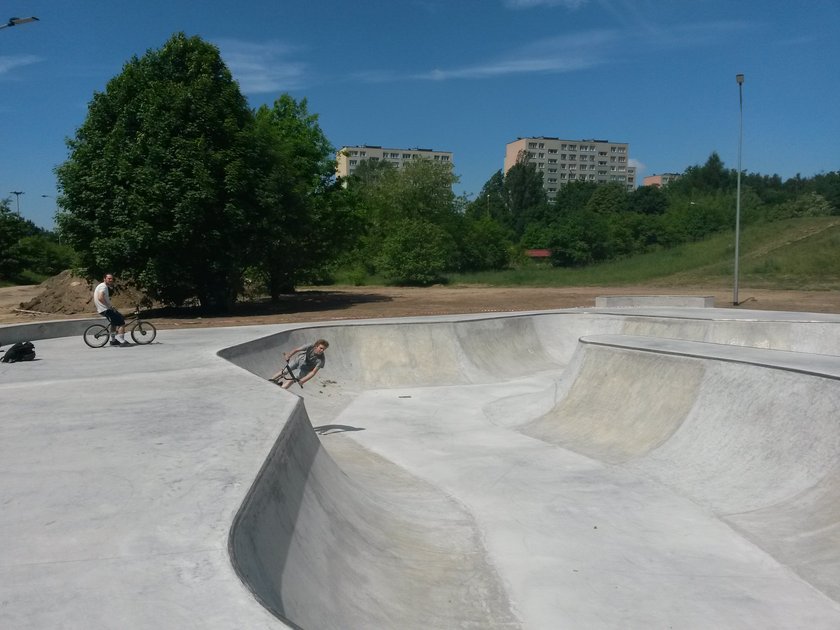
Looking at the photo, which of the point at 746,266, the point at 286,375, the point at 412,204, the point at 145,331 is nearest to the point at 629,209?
the point at 412,204

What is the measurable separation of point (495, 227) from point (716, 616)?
72.4 m

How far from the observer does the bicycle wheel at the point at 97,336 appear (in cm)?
1559

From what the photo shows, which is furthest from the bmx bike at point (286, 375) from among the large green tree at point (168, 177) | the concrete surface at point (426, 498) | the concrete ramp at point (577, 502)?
the large green tree at point (168, 177)

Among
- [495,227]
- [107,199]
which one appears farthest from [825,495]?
[495,227]

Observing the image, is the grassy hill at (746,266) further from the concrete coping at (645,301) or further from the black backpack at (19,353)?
the black backpack at (19,353)

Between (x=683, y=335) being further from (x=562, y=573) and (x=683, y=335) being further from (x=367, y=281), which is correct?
(x=367, y=281)

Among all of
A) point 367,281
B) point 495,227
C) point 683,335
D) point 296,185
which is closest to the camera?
point 683,335

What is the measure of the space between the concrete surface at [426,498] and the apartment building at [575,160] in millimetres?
155562

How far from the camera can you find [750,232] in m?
61.5

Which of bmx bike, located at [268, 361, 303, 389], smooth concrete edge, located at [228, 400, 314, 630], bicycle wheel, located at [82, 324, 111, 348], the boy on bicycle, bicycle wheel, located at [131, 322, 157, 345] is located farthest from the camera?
bicycle wheel, located at [131, 322, 157, 345]

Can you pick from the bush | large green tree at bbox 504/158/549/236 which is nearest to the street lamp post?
the bush

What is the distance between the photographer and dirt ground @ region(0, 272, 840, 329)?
28.1m

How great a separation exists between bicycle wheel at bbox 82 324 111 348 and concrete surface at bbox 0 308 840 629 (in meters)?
1.98

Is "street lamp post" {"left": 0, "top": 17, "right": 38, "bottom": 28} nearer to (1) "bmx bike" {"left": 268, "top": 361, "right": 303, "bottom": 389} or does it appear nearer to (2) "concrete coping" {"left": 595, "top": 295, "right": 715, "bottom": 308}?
(1) "bmx bike" {"left": 268, "top": 361, "right": 303, "bottom": 389}
